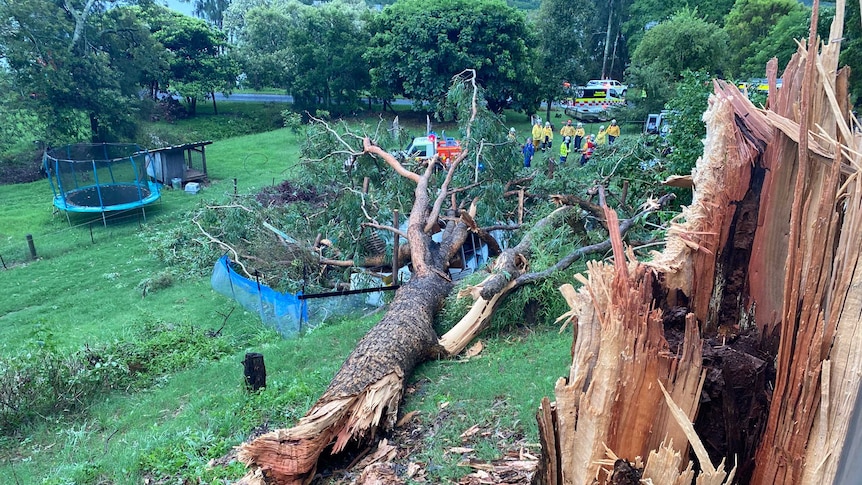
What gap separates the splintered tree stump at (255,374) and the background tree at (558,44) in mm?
25655

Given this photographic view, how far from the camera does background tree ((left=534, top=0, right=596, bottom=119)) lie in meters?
29.4

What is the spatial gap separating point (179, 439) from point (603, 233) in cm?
621

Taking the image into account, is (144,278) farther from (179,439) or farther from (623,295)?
(623,295)

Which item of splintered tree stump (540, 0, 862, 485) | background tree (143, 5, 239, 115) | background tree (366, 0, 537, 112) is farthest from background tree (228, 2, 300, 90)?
splintered tree stump (540, 0, 862, 485)

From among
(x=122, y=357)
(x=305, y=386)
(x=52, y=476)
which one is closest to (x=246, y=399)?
(x=305, y=386)

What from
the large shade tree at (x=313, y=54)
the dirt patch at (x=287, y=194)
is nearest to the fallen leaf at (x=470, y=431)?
the dirt patch at (x=287, y=194)

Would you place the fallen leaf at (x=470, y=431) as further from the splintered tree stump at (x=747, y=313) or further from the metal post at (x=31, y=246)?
the metal post at (x=31, y=246)

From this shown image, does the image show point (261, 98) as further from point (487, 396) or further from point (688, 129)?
point (487, 396)

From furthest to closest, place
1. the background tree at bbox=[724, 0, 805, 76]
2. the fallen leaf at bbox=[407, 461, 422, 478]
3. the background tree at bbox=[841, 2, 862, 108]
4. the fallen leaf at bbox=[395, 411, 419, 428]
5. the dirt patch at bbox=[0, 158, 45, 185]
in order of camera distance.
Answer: the background tree at bbox=[724, 0, 805, 76] < the dirt patch at bbox=[0, 158, 45, 185] < the background tree at bbox=[841, 2, 862, 108] < the fallen leaf at bbox=[395, 411, 419, 428] < the fallen leaf at bbox=[407, 461, 422, 478]

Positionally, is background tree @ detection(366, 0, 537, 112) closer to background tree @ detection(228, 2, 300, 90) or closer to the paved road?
background tree @ detection(228, 2, 300, 90)

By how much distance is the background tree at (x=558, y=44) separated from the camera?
2942 cm

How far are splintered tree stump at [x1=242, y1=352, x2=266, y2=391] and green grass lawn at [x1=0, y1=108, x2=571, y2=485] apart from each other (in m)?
0.11

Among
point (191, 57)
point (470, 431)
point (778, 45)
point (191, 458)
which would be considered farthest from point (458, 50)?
point (191, 458)

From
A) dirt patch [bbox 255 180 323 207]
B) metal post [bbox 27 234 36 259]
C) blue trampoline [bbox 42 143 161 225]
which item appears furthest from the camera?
dirt patch [bbox 255 180 323 207]
